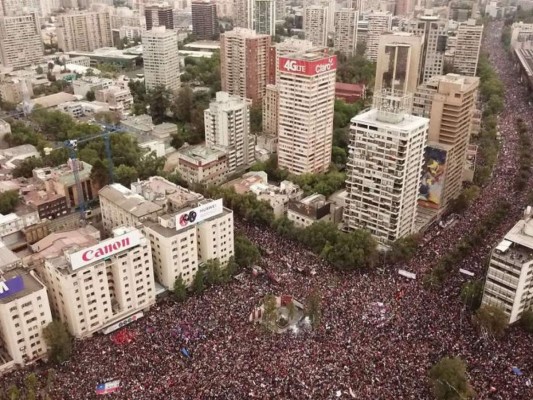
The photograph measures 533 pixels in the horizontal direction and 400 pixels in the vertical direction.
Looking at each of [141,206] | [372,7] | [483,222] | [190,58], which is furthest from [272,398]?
[372,7]

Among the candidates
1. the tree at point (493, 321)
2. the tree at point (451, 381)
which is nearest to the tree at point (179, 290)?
the tree at point (451, 381)

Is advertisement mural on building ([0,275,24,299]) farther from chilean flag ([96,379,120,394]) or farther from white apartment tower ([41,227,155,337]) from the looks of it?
chilean flag ([96,379,120,394])

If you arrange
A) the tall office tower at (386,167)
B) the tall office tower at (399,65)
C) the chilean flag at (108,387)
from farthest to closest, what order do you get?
the tall office tower at (399,65)
the tall office tower at (386,167)
the chilean flag at (108,387)

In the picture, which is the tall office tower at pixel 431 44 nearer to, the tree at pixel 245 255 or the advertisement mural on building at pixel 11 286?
the tree at pixel 245 255

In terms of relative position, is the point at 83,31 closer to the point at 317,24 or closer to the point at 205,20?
the point at 205,20

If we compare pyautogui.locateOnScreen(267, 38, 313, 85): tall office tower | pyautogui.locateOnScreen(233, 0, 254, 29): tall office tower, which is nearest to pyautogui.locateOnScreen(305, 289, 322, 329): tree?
pyautogui.locateOnScreen(267, 38, 313, 85): tall office tower

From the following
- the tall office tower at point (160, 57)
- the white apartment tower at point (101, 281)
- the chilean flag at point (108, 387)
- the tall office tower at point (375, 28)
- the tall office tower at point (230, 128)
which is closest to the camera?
the chilean flag at point (108, 387)
